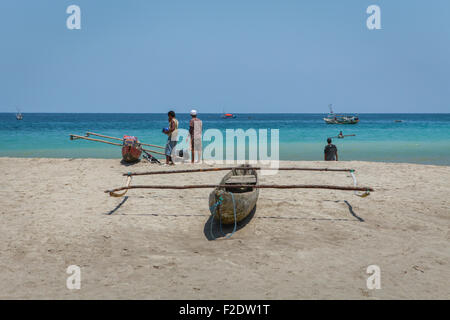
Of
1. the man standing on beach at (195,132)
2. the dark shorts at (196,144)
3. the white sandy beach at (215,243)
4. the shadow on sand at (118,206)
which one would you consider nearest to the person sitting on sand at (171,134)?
the man standing on beach at (195,132)

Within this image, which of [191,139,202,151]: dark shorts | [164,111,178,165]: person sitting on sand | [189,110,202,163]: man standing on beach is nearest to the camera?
[164,111,178,165]: person sitting on sand

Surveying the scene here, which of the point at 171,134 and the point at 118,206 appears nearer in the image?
the point at 118,206

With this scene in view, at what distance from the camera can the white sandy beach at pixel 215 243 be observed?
12.8 ft

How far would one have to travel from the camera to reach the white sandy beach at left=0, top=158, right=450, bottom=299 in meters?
3.89

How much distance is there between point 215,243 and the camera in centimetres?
524

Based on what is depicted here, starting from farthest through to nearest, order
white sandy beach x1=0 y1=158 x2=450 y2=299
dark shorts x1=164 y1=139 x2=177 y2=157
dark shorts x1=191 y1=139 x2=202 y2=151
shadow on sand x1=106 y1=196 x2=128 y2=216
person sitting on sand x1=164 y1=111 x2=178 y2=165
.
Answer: dark shorts x1=191 y1=139 x2=202 y2=151 → dark shorts x1=164 y1=139 x2=177 y2=157 → person sitting on sand x1=164 y1=111 x2=178 y2=165 → shadow on sand x1=106 y1=196 x2=128 y2=216 → white sandy beach x1=0 y1=158 x2=450 y2=299

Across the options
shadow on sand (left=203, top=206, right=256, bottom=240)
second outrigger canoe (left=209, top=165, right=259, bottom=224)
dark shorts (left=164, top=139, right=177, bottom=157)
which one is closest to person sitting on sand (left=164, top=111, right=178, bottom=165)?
dark shorts (left=164, top=139, right=177, bottom=157)

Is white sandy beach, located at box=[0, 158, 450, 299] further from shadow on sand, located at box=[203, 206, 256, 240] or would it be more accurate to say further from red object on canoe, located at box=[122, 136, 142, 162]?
red object on canoe, located at box=[122, 136, 142, 162]

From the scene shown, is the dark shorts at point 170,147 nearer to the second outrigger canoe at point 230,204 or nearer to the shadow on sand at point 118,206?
the shadow on sand at point 118,206

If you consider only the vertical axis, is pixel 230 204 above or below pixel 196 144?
below

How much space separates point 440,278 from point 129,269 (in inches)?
155

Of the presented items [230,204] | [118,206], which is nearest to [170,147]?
[118,206]

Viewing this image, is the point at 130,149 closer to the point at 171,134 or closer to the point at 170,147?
the point at 170,147
